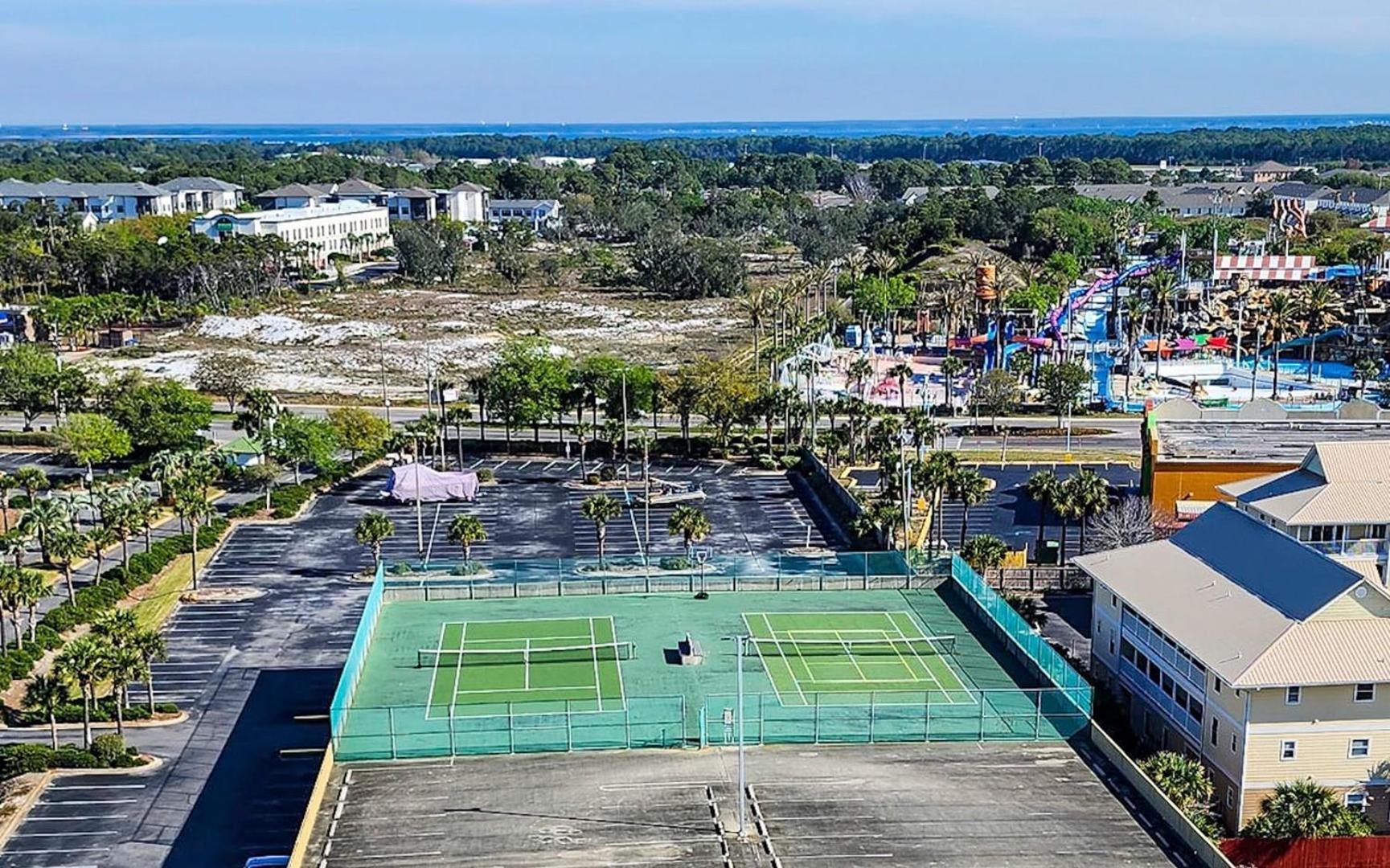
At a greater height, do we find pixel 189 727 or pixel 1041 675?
pixel 1041 675

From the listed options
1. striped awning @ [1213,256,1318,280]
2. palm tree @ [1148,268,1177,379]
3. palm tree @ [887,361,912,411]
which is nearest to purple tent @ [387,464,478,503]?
palm tree @ [887,361,912,411]

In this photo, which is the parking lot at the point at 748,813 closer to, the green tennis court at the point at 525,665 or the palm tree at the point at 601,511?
the green tennis court at the point at 525,665

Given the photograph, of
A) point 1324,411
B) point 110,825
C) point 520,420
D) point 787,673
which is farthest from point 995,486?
point 110,825

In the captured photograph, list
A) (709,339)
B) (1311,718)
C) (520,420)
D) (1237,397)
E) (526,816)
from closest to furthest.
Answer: (526,816)
(1311,718)
(520,420)
(1237,397)
(709,339)

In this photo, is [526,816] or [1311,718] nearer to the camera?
[526,816]

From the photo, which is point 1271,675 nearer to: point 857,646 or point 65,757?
point 857,646

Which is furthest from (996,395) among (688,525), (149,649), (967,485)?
(149,649)

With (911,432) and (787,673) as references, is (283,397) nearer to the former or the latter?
(911,432)
